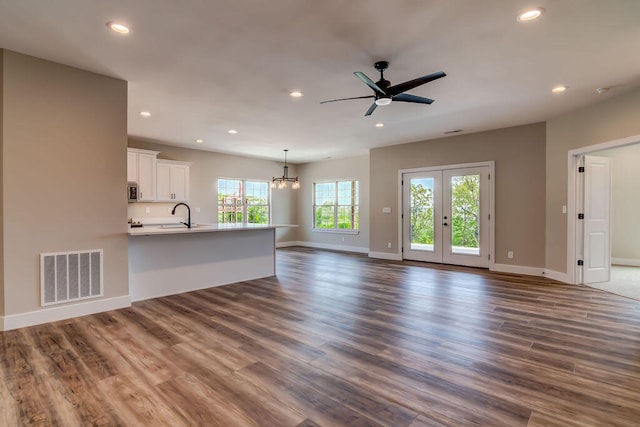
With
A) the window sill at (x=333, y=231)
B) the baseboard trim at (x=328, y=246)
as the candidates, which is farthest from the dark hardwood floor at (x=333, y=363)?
the window sill at (x=333, y=231)

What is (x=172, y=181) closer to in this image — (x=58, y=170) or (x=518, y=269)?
(x=58, y=170)

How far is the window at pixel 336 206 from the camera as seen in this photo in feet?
31.4

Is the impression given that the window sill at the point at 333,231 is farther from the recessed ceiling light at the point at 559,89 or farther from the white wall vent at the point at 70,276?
the white wall vent at the point at 70,276

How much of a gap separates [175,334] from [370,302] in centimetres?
234

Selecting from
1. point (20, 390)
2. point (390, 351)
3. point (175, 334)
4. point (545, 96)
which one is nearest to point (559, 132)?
point (545, 96)

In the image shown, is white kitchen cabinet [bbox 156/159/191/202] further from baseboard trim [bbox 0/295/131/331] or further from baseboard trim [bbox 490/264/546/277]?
baseboard trim [bbox 490/264/546/277]

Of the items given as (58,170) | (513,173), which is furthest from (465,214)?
(58,170)

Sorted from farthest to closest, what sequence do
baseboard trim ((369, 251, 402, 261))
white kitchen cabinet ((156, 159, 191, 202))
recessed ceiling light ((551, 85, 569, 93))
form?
baseboard trim ((369, 251, 402, 261)) < white kitchen cabinet ((156, 159, 191, 202)) < recessed ceiling light ((551, 85, 569, 93))

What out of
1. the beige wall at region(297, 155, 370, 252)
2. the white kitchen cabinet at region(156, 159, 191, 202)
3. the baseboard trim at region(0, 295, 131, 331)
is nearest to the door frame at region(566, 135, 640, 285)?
the beige wall at region(297, 155, 370, 252)

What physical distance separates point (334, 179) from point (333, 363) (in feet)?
25.2

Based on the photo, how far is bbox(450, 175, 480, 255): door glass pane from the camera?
21.8 feet

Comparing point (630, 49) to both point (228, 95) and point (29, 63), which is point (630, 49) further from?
point (29, 63)

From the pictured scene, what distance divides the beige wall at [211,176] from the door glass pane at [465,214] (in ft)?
17.9

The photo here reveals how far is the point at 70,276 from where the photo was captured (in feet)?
11.8
